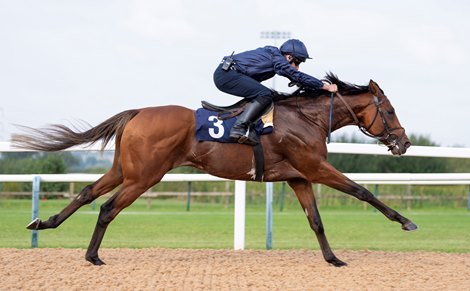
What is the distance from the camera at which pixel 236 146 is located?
775 centimetres

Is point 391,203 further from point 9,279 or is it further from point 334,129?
point 9,279

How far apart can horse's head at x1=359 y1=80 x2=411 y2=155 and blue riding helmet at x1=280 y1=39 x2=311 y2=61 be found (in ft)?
2.78

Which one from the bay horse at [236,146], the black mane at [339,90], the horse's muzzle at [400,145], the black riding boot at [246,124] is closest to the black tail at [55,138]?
the bay horse at [236,146]

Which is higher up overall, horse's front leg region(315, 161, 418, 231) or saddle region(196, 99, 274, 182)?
saddle region(196, 99, 274, 182)

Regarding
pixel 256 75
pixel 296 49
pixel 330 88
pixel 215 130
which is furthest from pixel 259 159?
pixel 296 49

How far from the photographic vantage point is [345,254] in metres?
8.53

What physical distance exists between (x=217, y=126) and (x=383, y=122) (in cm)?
194

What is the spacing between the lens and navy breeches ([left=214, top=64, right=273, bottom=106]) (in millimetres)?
7750

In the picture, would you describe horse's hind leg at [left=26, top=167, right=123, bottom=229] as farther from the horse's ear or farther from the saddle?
the horse's ear

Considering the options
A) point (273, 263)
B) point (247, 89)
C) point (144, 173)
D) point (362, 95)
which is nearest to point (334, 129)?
point (362, 95)

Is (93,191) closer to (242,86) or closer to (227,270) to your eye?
(227,270)

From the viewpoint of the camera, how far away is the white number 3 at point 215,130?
7719 mm

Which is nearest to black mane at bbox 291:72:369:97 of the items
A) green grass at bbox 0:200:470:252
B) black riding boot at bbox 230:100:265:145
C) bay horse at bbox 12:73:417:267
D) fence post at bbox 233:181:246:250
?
bay horse at bbox 12:73:417:267

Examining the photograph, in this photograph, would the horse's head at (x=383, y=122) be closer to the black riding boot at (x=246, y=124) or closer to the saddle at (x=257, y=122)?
the saddle at (x=257, y=122)
